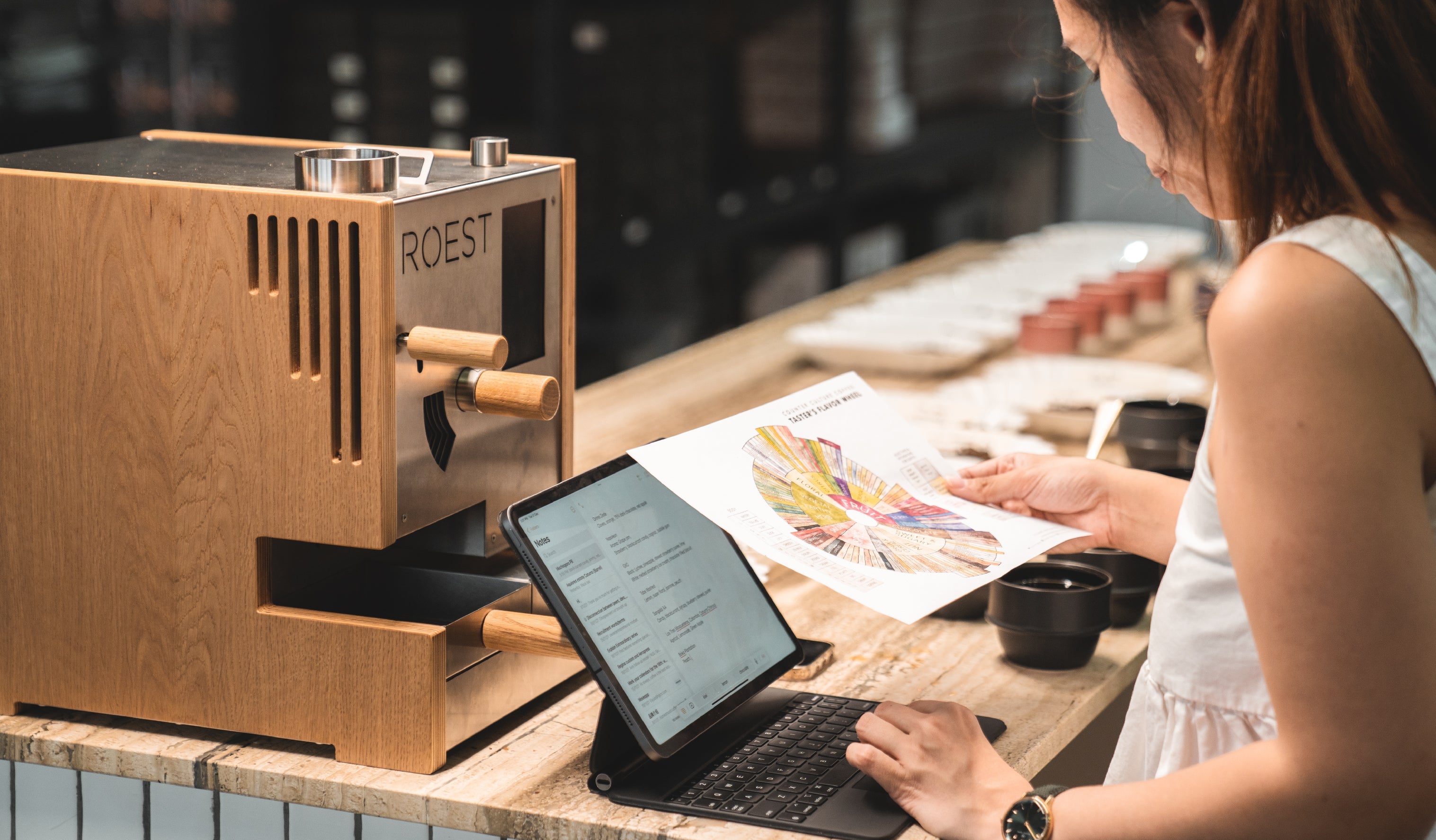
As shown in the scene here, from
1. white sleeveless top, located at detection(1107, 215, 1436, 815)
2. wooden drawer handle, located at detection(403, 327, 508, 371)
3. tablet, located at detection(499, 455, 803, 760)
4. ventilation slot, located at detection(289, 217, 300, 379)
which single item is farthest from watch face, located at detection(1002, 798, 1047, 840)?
ventilation slot, located at detection(289, 217, 300, 379)

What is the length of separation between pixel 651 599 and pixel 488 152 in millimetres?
368

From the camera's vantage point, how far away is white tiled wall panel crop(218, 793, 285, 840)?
1.07 m

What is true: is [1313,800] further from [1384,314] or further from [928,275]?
[928,275]

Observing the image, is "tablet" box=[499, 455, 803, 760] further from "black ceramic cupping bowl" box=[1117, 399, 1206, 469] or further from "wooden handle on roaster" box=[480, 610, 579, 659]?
"black ceramic cupping bowl" box=[1117, 399, 1206, 469]

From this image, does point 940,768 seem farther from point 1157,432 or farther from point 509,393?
point 1157,432

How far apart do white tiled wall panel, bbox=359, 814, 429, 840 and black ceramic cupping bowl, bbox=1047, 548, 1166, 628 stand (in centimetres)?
66

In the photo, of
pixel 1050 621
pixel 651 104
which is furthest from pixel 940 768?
pixel 651 104

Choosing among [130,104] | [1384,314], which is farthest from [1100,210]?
[1384,314]

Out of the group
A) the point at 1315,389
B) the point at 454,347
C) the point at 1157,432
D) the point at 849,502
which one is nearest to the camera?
the point at 1315,389

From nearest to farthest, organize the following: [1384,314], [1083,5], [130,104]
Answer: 1. [1384,314]
2. [1083,5]
3. [130,104]

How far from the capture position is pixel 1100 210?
5414 mm

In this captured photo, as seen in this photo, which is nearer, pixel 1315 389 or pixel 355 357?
pixel 1315 389

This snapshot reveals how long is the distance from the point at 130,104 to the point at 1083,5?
7.65 feet

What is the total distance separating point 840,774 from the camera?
1063mm
